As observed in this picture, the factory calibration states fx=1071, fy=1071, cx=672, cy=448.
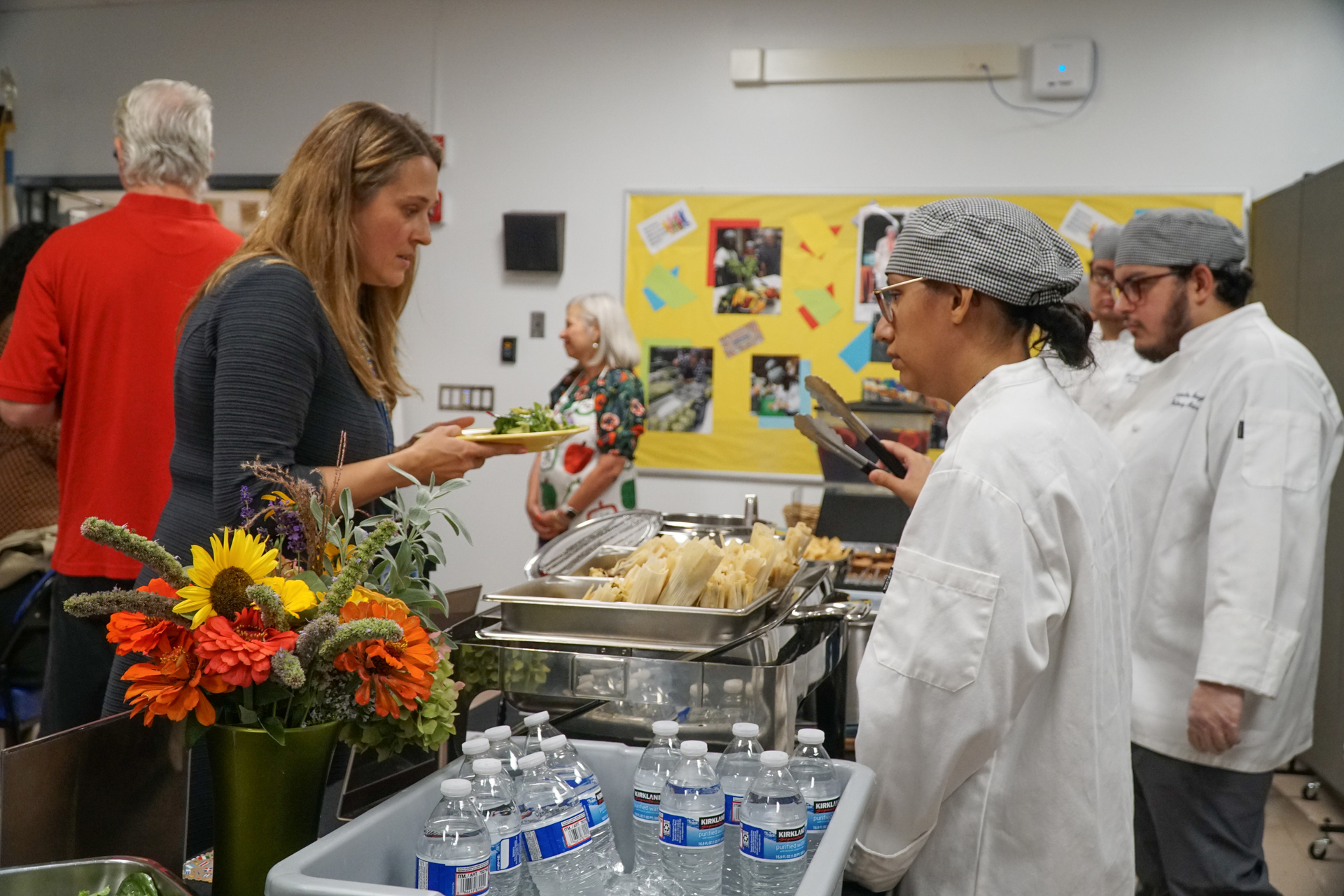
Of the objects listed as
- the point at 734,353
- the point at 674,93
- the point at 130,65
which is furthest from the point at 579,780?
the point at 130,65

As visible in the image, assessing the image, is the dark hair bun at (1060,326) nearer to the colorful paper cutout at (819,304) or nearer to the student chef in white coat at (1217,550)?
→ the student chef in white coat at (1217,550)

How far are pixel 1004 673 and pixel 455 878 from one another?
0.66 m

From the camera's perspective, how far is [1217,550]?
6.96ft

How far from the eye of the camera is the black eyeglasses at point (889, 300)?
4.70ft

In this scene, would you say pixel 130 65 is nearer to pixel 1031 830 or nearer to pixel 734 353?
pixel 734 353

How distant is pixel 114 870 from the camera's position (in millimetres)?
951

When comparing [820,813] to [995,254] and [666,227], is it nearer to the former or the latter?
[995,254]

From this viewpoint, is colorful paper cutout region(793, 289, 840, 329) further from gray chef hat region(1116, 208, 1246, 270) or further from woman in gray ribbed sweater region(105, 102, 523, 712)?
woman in gray ribbed sweater region(105, 102, 523, 712)

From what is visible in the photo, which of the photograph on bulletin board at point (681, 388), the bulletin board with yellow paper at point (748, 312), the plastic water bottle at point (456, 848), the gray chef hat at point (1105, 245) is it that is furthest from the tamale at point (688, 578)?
the photograph on bulletin board at point (681, 388)

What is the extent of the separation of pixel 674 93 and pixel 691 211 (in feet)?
1.83

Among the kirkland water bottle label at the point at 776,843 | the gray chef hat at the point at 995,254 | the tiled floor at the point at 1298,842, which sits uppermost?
the gray chef hat at the point at 995,254

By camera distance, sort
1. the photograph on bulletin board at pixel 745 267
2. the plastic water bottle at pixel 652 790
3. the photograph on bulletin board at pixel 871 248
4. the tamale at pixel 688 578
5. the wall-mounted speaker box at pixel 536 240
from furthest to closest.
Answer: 1. the wall-mounted speaker box at pixel 536 240
2. the photograph on bulletin board at pixel 745 267
3. the photograph on bulletin board at pixel 871 248
4. the tamale at pixel 688 578
5. the plastic water bottle at pixel 652 790

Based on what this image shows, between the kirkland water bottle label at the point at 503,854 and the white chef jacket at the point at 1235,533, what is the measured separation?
1523 mm

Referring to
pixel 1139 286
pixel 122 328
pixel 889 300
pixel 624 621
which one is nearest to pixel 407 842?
pixel 624 621
